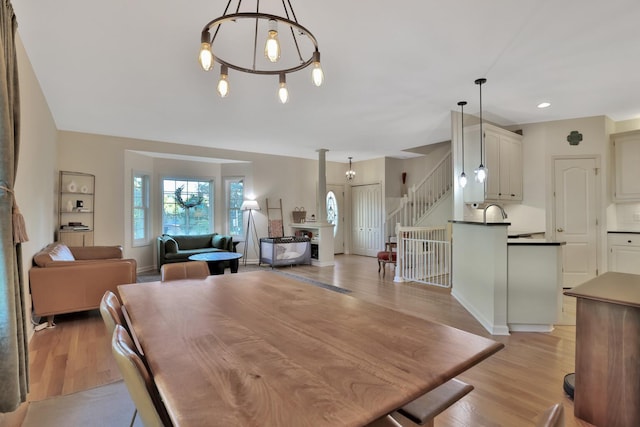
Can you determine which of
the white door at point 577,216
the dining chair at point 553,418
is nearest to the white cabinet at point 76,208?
the dining chair at point 553,418

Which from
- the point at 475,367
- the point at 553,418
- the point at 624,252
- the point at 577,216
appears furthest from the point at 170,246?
the point at 624,252

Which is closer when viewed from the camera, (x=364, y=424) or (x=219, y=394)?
(x=364, y=424)

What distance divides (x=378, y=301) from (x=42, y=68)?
4.56 metres

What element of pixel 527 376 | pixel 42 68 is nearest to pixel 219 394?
pixel 527 376

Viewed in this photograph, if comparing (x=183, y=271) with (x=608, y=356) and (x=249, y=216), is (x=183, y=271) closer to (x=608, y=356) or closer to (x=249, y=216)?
(x=608, y=356)

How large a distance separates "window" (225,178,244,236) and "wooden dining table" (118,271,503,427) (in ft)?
19.4

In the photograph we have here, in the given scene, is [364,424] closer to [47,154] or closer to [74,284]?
[74,284]

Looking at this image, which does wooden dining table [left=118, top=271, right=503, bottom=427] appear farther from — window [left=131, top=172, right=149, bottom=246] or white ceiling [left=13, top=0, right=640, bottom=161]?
window [left=131, top=172, right=149, bottom=246]

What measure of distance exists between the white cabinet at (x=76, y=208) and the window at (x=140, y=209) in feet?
2.34

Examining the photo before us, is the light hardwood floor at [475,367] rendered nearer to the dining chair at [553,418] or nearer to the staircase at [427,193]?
the dining chair at [553,418]

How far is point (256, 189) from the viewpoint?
7.59m

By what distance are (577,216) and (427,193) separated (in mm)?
2651

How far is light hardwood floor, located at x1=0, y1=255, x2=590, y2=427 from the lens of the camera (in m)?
1.96

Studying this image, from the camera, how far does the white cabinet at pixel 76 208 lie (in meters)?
5.34
